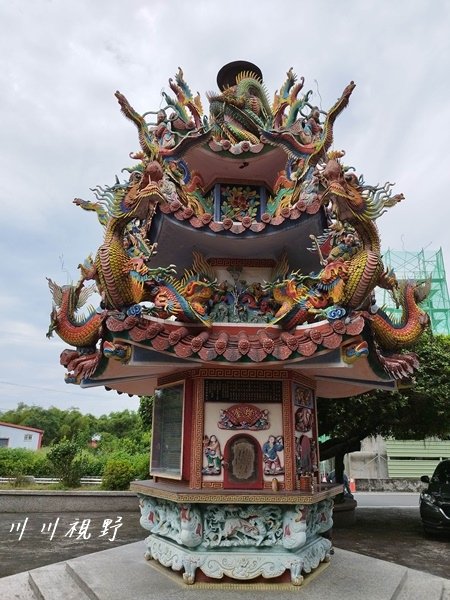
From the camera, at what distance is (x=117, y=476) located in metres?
19.7

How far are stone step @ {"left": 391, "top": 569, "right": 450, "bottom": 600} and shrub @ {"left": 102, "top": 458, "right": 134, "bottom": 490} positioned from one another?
14.9 meters

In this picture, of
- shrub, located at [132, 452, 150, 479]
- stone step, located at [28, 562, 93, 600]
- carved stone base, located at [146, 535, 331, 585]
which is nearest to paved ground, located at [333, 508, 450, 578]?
carved stone base, located at [146, 535, 331, 585]

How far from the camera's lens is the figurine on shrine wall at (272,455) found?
6.86m

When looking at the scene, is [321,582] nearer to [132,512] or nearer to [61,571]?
[61,571]

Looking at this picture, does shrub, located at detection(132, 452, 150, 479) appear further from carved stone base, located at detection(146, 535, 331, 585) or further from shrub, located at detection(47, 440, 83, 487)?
carved stone base, located at detection(146, 535, 331, 585)

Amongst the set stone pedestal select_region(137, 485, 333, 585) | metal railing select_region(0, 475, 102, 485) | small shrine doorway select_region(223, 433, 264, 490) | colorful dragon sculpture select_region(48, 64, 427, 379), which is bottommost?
metal railing select_region(0, 475, 102, 485)

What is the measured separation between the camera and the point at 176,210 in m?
7.42

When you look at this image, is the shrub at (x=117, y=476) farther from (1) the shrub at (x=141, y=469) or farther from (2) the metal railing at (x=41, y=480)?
(2) the metal railing at (x=41, y=480)

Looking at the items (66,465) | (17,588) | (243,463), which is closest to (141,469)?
(66,465)

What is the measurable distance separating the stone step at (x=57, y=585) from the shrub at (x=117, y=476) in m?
12.6

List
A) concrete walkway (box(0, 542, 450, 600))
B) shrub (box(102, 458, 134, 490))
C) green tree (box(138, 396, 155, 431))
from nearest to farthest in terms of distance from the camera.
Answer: concrete walkway (box(0, 542, 450, 600)), green tree (box(138, 396, 155, 431)), shrub (box(102, 458, 134, 490))

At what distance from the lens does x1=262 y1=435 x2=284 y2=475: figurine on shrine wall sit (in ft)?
22.5

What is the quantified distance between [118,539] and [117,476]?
701cm

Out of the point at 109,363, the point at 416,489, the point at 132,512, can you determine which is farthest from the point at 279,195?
the point at 416,489
